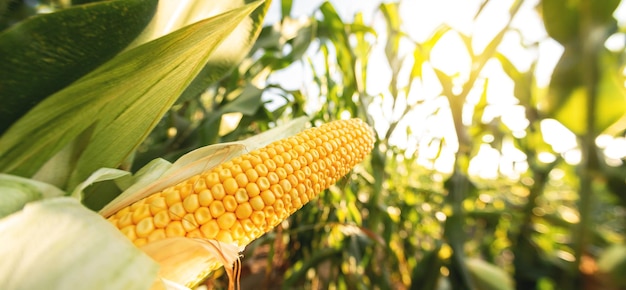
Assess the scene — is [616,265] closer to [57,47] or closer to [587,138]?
[587,138]

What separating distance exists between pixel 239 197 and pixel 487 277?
63cm

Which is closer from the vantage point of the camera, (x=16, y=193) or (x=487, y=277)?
(x=16, y=193)

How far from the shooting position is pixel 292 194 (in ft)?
0.98

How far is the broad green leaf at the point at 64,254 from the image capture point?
0.15 m

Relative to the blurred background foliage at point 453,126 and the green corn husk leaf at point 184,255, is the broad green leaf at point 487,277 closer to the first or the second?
the blurred background foliage at point 453,126

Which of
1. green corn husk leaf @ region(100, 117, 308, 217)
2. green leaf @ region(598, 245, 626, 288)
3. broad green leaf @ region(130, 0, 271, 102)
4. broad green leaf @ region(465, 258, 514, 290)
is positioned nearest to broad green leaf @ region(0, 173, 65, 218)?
green corn husk leaf @ region(100, 117, 308, 217)

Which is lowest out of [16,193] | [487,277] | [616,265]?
[487,277]

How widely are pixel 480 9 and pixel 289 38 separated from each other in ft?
1.41

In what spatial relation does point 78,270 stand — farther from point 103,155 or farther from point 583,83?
point 583,83

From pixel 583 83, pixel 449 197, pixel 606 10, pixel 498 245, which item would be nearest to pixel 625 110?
pixel 583 83

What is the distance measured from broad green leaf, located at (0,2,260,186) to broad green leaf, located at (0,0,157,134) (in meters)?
0.03

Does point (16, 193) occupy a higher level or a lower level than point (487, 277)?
higher

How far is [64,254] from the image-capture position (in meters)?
0.16

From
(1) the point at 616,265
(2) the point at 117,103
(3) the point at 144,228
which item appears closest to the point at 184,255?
(3) the point at 144,228
